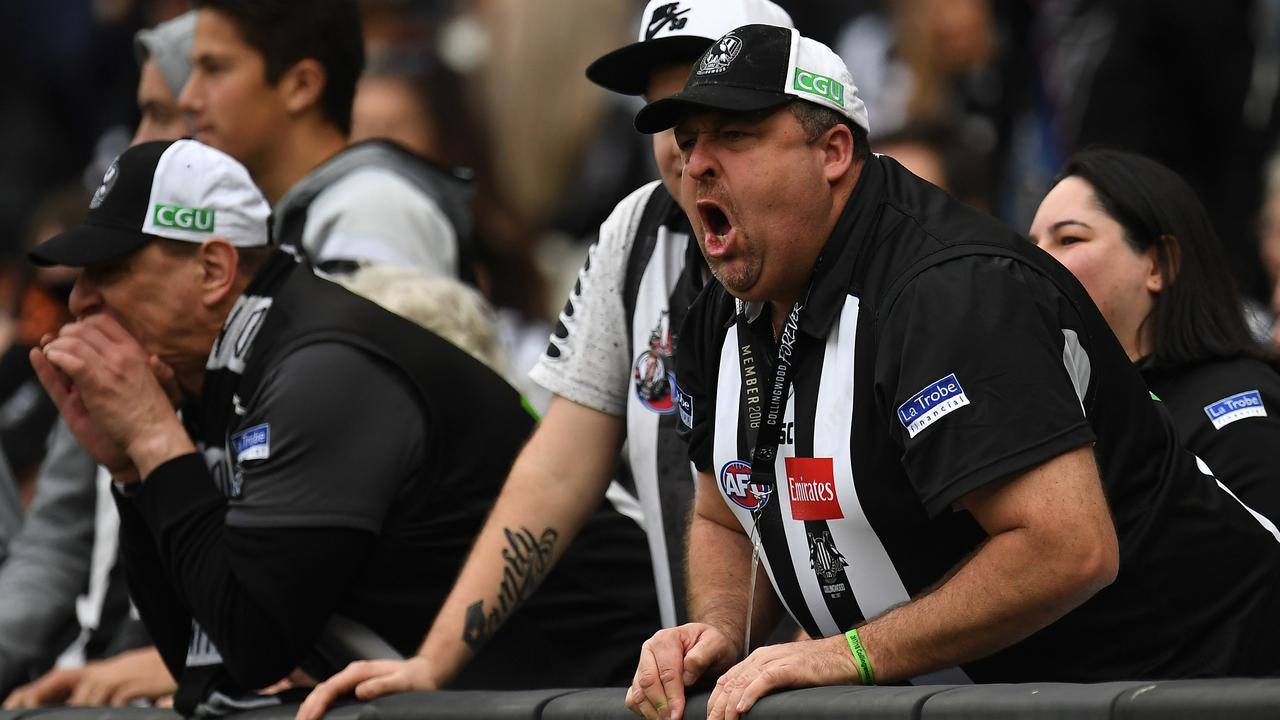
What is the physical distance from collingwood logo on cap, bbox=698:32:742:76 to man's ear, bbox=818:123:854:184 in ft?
0.68

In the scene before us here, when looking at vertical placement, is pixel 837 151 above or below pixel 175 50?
above

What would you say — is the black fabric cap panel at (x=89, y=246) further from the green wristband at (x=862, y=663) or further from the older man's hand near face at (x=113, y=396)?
the green wristband at (x=862, y=663)

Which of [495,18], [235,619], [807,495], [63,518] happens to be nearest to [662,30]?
[807,495]

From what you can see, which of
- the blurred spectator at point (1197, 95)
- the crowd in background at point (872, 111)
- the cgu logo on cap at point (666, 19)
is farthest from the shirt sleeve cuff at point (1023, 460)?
the blurred spectator at point (1197, 95)

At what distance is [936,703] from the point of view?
2.51m

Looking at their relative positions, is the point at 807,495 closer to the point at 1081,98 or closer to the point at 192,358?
the point at 192,358

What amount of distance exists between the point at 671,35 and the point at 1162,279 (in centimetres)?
118

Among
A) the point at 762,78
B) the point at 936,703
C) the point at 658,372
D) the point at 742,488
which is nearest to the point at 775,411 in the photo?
the point at 742,488

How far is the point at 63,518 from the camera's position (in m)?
5.20

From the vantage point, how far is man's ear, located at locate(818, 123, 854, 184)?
3.12m

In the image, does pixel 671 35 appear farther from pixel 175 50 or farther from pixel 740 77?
pixel 175 50

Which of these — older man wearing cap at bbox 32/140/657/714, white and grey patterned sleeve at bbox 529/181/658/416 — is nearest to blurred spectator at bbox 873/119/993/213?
white and grey patterned sleeve at bbox 529/181/658/416

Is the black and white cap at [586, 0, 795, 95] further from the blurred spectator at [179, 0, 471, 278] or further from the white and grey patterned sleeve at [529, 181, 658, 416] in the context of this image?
the blurred spectator at [179, 0, 471, 278]

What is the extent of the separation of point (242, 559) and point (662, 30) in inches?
56.5
